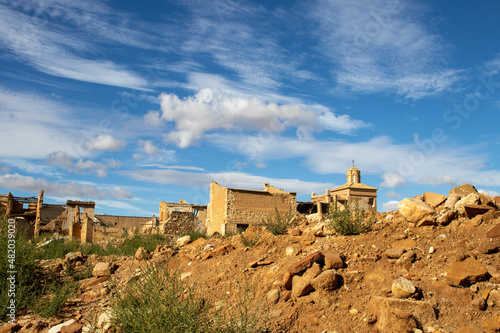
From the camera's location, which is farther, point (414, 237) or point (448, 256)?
point (414, 237)

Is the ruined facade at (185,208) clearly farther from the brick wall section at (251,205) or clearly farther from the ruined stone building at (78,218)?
the brick wall section at (251,205)

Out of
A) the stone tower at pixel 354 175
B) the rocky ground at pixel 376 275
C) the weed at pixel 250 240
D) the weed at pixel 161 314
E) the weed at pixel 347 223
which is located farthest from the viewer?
the stone tower at pixel 354 175

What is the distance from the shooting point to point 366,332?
14.7 ft

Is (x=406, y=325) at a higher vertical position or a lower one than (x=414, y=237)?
lower

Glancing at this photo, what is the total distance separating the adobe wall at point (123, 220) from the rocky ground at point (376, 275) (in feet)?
98.5

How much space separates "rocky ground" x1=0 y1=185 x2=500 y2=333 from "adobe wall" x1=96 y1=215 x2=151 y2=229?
3002 cm

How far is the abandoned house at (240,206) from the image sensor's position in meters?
26.2

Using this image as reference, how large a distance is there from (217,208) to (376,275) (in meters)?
22.9

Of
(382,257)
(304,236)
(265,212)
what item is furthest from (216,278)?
(265,212)

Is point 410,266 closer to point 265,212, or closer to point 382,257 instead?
point 382,257

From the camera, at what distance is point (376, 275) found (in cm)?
547

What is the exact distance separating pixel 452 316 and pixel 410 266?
111 cm

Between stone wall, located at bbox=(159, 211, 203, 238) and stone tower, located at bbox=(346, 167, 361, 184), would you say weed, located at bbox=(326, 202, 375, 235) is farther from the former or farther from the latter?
stone tower, located at bbox=(346, 167, 361, 184)

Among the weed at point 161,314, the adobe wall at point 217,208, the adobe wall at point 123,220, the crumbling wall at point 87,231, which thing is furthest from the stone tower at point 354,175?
the weed at point 161,314
